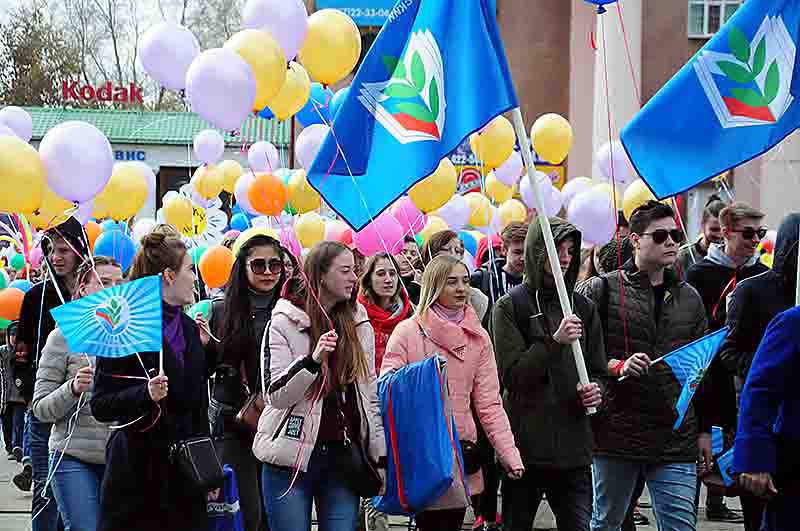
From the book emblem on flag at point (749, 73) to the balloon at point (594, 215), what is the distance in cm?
483

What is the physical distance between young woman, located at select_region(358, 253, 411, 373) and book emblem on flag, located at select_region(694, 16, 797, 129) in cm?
280

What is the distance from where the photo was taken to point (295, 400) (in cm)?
579

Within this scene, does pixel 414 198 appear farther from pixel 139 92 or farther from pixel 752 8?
pixel 139 92

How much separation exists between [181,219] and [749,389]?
31.6ft

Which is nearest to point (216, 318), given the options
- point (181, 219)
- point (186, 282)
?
point (186, 282)

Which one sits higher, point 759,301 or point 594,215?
point 594,215

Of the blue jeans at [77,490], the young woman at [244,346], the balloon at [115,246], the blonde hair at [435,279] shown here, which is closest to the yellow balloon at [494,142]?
the balloon at [115,246]

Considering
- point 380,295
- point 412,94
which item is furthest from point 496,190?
point 412,94

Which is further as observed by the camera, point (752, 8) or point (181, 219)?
point (181, 219)

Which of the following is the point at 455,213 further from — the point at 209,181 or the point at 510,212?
the point at 209,181

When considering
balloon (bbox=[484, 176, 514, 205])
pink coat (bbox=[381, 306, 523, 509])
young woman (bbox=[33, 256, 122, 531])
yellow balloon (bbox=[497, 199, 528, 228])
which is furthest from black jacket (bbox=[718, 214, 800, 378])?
balloon (bbox=[484, 176, 514, 205])

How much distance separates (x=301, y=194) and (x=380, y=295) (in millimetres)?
3650

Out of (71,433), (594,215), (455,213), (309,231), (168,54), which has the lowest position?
(71,433)

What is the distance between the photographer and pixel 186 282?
5832mm
